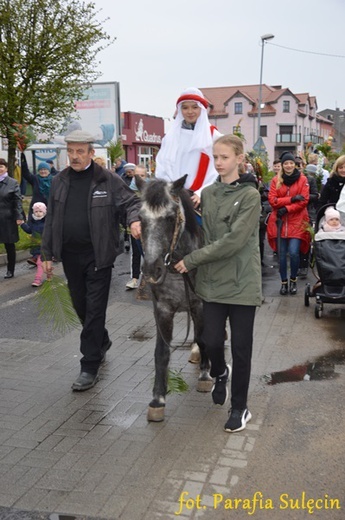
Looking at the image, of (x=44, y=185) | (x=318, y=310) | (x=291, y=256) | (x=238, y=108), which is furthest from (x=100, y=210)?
(x=238, y=108)

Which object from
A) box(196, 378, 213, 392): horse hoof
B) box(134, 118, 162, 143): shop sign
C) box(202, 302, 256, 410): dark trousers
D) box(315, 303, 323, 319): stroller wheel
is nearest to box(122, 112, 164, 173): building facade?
box(134, 118, 162, 143): shop sign

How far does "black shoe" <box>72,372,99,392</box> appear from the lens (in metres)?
5.55

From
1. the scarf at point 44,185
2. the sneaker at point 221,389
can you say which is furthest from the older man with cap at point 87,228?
the scarf at point 44,185

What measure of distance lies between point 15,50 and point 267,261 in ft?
38.2

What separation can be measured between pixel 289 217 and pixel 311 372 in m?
4.10

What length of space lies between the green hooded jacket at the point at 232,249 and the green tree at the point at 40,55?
16.3m

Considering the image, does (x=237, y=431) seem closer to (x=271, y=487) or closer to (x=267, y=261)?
(x=271, y=487)

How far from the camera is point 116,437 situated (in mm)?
4598

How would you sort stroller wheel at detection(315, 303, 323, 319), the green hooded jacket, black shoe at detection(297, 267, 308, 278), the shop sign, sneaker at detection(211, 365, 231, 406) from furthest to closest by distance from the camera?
the shop sign, black shoe at detection(297, 267, 308, 278), stroller wheel at detection(315, 303, 323, 319), sneaker at detection(211, 365, 231, 406), the green hooded jacket

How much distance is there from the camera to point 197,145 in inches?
228

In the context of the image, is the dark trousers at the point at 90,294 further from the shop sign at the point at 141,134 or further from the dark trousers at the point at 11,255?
the shop sign at the point at 141,134

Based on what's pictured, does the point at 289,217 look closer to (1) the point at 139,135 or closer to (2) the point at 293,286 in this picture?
(2) the point at 293,286

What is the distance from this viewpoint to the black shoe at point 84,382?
5.55 meters

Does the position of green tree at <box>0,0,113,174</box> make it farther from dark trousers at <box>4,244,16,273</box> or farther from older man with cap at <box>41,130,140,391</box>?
older man with cap at <box>41,130,140,391</box>
